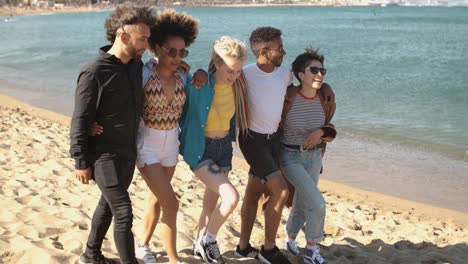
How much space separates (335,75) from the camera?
23.2 metres

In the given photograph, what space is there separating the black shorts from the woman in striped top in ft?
0.43

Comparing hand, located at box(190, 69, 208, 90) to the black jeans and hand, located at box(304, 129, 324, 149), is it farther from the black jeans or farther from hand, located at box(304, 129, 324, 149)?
hand, located at box(304, 129, 324, 149)

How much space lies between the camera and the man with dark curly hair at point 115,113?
3.57 meters

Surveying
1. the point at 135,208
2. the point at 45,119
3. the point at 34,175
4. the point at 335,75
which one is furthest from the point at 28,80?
the point at 135,208

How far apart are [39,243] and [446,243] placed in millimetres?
3985

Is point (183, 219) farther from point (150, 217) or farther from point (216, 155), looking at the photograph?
point (216, 155)

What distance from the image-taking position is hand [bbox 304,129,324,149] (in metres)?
4.43

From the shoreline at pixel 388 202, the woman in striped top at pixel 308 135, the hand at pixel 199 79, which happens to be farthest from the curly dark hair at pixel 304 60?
the shoreline at pixel 388 202

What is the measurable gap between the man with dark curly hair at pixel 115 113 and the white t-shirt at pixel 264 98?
94cm

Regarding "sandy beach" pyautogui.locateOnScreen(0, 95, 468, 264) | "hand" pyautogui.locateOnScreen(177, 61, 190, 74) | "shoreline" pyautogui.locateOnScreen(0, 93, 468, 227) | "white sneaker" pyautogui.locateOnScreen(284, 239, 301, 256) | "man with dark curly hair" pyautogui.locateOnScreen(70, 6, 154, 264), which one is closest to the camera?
"man with dark curly hair" pyautogui.locateOnScreen(70, 6, 154, 264)

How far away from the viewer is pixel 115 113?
367 cm

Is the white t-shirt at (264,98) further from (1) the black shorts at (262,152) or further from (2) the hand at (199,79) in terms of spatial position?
(2) the hand at (199,79)

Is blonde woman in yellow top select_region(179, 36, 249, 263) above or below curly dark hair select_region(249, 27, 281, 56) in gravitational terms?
below

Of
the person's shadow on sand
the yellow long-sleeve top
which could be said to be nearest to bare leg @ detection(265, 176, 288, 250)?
the person's shadow on sand
